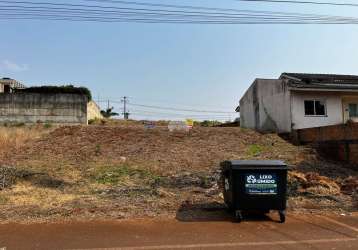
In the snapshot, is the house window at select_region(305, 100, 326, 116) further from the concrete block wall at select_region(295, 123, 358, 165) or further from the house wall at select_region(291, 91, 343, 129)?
the concrete block wall at select_region(295, 123, 358, 165)

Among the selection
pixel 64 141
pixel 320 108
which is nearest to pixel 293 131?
pixel 320 108

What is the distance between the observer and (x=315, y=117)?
88.2 ft

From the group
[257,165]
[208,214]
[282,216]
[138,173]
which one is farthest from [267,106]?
[282,216]

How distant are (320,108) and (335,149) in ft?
21.7

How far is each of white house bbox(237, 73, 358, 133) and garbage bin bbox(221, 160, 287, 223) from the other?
1631 cm

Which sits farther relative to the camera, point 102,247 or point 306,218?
point 306,218

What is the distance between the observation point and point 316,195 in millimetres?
12969

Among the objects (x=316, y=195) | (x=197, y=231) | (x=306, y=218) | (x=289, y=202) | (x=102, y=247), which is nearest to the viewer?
(x=102, y=247)

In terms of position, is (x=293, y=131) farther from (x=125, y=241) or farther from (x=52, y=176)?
(x=125, y=241)

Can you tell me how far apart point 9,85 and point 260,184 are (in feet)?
90.1

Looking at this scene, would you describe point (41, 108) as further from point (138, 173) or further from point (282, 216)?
point (282, 216)

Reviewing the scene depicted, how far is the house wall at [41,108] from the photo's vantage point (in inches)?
1004

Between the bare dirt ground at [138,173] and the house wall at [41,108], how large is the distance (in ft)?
7.66

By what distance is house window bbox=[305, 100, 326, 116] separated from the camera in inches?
1062
